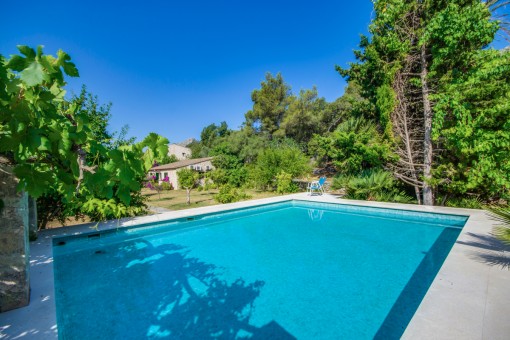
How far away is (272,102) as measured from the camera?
37750 millimetres

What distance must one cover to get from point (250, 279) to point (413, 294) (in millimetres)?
3202

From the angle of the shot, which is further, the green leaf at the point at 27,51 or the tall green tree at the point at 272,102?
the tall green tree at the point at 272,102

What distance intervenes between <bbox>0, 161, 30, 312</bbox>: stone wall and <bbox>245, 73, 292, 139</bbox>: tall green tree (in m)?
34.6

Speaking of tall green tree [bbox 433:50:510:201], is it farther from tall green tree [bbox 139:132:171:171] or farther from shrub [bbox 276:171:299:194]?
tall green tree [bbox 139:132:171:171]

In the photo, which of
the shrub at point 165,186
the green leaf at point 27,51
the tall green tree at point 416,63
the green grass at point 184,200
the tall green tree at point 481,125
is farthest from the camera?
the shrub at point 165,186

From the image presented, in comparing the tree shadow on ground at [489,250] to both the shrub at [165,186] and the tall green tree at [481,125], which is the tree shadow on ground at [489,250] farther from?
the shrub at [165,186]

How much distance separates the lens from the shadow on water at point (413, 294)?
3605 millimetres

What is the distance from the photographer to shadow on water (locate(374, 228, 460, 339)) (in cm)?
361

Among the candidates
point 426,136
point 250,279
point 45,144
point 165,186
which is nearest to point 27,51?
point 45,144

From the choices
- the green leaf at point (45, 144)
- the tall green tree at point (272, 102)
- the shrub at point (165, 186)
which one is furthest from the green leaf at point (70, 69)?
the tall green tree at point (272, 102)

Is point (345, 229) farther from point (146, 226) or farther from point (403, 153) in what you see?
point (146, 226)

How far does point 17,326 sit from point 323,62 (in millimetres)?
29303

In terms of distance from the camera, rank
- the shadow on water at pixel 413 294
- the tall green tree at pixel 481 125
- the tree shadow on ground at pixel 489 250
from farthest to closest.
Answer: the tall green tree at pixel 481 125, the tree shadow on ground at pixel 489 250, the shadow on water at pixel 413 294

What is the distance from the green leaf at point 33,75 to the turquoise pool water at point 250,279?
3826mm
